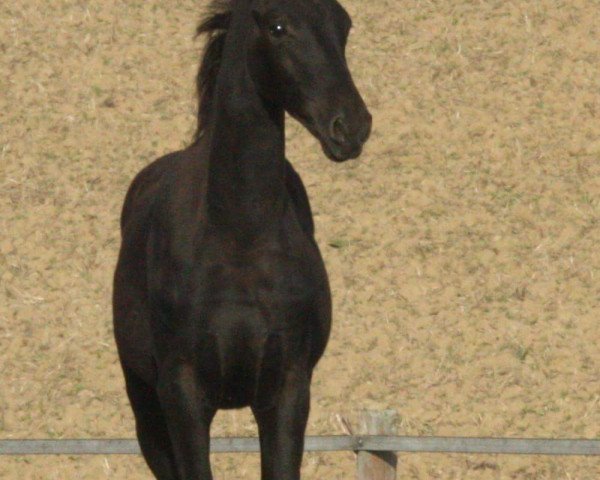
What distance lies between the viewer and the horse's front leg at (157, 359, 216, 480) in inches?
214

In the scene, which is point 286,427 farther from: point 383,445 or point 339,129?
point 383,445

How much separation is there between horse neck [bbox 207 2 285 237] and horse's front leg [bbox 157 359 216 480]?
0.56 m

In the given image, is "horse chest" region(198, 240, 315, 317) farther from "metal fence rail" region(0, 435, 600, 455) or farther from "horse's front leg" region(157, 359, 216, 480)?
"metal fence rail" region(0, 435, 600, 455)

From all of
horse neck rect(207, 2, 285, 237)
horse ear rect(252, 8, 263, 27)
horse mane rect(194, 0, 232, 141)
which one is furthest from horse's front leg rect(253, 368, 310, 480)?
horse ear rect(252, 8, 263, 27)

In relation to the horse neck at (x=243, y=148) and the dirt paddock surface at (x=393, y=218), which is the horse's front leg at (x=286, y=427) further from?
the dirt paddock surface at (x=393, y=218)

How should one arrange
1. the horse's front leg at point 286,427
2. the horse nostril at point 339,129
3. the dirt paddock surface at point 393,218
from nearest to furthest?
the horse nostril at point 339,129 < the horse's front leg at point 286,427 < the dirt paddock surface at point 393,218

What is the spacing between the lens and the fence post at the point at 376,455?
7.82 meters

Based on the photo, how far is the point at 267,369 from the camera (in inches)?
211

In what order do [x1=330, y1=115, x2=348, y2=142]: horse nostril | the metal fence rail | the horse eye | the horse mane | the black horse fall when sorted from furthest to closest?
1. the metal fence rail
2. the horse mane
3. the black horse
4. the horse eye
5. [x1=330, y1=115, x2=348, y2=142]: horse nostril

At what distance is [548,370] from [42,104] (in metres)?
Result: 6.01

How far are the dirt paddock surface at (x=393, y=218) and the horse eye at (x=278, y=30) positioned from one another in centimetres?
743

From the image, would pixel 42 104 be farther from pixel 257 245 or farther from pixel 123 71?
pixel 257 245

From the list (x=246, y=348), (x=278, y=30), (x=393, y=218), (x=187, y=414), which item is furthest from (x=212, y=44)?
(x=393, y=218)

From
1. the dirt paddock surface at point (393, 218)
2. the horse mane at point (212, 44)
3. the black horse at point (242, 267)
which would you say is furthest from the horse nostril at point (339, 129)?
the dirt paddock surface at point (393, 218)
